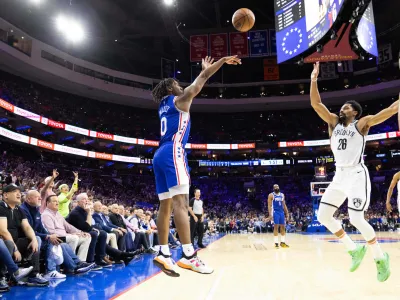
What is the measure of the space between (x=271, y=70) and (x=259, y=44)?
11.0 meters

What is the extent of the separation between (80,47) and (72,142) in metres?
7.62

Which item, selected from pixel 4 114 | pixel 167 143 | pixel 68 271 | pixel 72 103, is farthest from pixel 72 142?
pixel 167 143

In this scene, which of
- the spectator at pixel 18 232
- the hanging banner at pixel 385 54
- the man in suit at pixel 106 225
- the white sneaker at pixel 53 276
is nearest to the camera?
the spectator at pixel 18 232

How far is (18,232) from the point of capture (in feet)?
16.7

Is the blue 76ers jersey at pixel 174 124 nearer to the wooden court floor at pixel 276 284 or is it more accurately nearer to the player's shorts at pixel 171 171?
the player's shorts at pixel 171 171

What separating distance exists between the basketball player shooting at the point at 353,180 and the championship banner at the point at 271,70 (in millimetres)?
27952

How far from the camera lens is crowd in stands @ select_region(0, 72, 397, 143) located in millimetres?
26375

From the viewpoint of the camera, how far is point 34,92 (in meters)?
27.3

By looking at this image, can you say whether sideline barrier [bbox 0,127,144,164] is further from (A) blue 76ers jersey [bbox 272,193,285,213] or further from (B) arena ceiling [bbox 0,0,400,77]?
(A) blue 76ers jersey [bbox 272,193,285,213]

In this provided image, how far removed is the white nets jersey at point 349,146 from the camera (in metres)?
4.55

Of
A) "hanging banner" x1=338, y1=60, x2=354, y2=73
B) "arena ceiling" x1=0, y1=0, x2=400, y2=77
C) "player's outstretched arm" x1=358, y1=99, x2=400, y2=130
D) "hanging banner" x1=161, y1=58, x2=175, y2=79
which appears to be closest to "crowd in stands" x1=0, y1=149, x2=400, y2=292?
"player's outstretched arm" x1=358, y1=99, x2=400, y2=130

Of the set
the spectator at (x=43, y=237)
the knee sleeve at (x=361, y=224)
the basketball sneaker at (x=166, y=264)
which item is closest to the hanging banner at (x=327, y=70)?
the knee sleeve at (x=361, y=224)

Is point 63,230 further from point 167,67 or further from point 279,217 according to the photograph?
point 167,67

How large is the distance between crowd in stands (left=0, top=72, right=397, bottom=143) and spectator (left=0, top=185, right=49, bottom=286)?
68.0 feet
